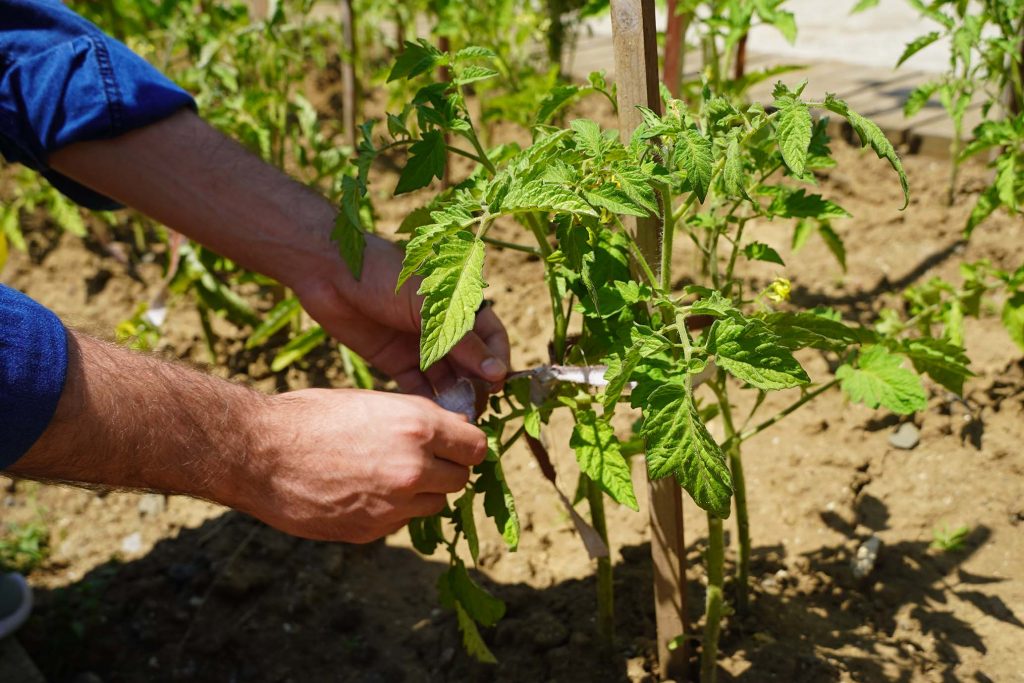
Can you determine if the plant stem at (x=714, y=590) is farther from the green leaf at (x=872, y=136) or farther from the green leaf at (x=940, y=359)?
the green leaf at (x=872, y=136)

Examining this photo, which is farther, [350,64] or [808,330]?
[350,64]

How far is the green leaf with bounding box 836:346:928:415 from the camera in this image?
155 cm

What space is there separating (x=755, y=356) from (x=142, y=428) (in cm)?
89

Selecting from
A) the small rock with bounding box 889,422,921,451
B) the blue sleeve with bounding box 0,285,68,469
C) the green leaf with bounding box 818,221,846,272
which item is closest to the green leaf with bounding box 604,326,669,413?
the blue sleeve with bounding box 0,285,68,469

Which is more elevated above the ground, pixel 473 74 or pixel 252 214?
pixel 473 74

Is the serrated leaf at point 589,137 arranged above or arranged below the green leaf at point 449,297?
above

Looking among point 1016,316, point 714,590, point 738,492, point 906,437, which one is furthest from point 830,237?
point 714,590

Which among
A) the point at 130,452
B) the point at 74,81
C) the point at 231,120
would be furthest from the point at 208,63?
the point at 130,452

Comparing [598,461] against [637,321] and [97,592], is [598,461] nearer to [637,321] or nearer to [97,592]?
[637,321]

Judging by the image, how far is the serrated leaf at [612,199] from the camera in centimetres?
124

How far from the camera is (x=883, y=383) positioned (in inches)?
62.7

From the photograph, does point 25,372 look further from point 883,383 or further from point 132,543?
point 132,543

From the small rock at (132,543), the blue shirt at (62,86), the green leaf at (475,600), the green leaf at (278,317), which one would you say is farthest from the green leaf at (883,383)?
the small rock at (132,543)

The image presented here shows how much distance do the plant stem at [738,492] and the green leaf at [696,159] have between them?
0.47 meters
